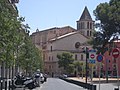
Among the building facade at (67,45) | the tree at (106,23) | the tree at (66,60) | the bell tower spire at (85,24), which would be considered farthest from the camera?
the bell tower spire at (85,24)

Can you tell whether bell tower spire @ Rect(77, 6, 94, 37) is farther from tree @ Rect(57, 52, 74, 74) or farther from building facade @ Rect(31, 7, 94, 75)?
tree @ Rect(57, 52, 74, 74)

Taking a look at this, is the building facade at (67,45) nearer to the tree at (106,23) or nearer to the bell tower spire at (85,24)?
the bell tower spire at (85,24)

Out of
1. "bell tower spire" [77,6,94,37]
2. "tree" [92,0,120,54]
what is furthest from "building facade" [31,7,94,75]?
"tree" [92,0,120,54]

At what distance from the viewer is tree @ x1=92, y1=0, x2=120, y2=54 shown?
69.8 metres

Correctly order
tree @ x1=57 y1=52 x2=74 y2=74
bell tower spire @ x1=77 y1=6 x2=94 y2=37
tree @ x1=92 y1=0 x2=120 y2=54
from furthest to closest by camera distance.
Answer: bell tower spire @ x1=77 y1=6 x2=94 y2=37 < tree @ x1=57 y1=52 x2=74 y2=74 < tree @ x1=92 y1=0 x2=120 y2=54

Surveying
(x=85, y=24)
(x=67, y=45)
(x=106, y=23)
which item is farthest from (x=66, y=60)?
(x=106, y=23)

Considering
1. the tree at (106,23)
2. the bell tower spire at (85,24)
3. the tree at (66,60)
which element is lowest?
the tree at (66,60)

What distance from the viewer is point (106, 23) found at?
71.8 m

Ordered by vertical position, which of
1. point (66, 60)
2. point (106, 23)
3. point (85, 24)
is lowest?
point (66, 60)

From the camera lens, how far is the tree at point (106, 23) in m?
69.8

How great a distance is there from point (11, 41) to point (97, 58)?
7.12 metres

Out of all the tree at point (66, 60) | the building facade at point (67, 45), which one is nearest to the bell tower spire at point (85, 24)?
the building facade at point (67, 45)

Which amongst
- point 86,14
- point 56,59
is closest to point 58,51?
point 56,59

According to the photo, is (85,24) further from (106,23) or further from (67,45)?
(106,23)
